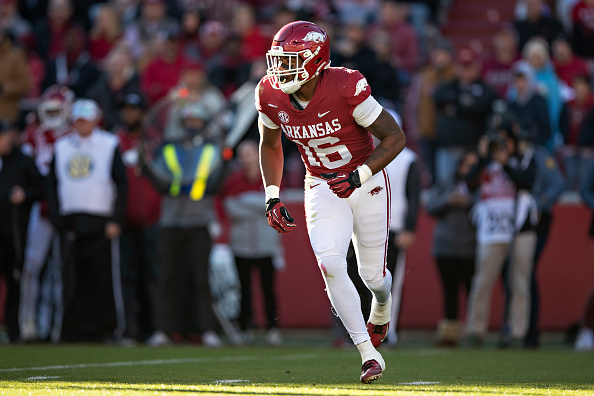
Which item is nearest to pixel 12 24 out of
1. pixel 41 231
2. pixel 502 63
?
pixel 41 231

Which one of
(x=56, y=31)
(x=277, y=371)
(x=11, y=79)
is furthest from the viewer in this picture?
(x=56, y=31)

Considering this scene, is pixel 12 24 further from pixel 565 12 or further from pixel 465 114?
pixel 565 12

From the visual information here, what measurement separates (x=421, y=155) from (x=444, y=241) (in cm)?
284

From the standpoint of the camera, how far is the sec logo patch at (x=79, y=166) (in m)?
10.8

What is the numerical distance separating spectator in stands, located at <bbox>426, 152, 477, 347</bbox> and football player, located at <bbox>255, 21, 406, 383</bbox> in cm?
425

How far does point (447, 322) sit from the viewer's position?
36.0ft

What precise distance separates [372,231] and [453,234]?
14.9ft

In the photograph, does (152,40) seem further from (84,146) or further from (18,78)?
(84,146)

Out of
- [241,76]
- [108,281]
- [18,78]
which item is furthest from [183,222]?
[18,78]

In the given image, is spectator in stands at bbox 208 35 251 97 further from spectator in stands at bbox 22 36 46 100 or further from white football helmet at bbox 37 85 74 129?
spectator in stands at bbox 22 36 46 100

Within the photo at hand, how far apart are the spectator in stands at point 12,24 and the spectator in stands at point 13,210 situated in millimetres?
5619

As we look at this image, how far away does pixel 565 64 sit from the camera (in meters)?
14.1

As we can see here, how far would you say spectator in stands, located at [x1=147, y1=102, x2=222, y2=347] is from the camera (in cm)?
1080

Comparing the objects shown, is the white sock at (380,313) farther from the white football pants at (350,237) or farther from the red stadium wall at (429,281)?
the red stadium wall at (429,281)
